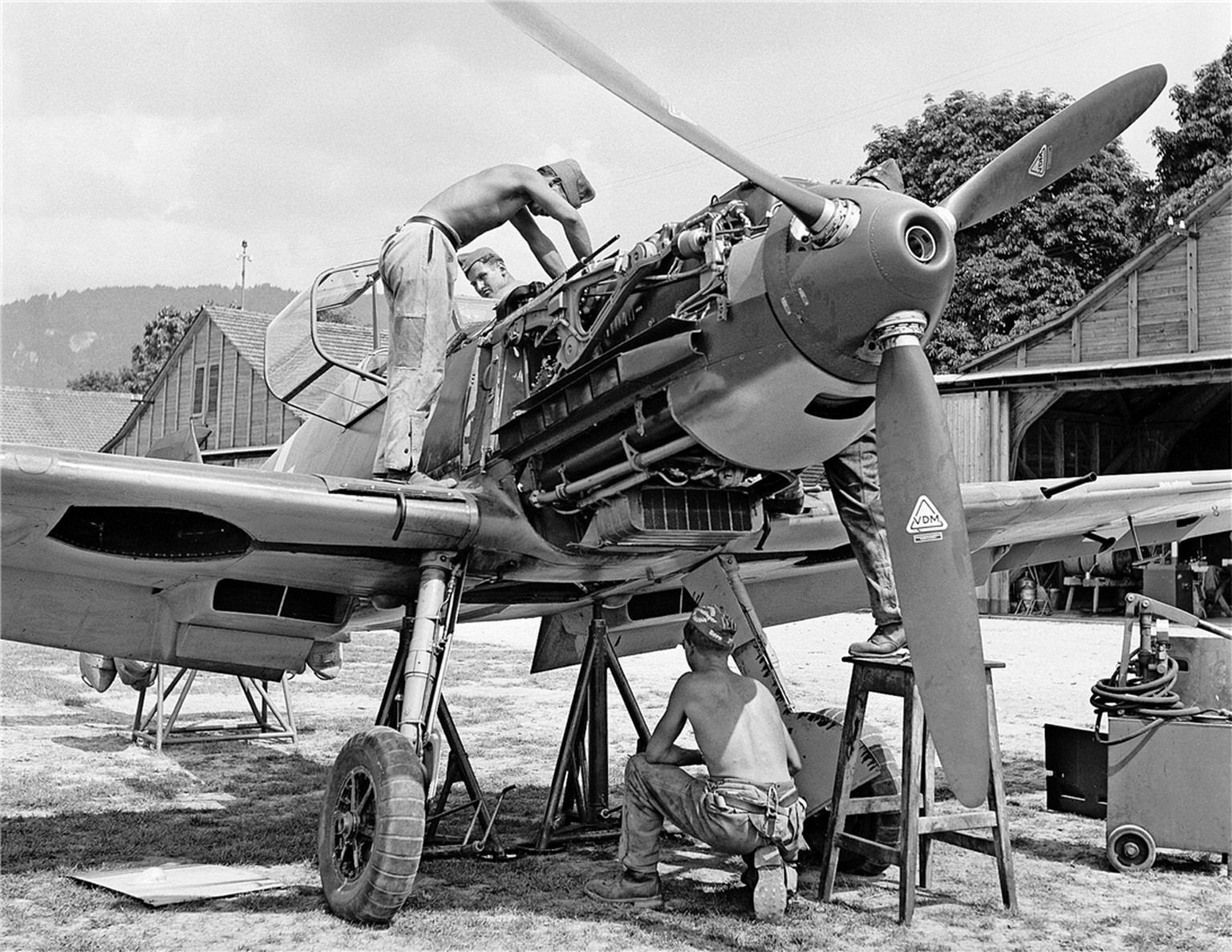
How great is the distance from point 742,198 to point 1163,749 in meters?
3.82

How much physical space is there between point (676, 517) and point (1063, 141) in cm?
228

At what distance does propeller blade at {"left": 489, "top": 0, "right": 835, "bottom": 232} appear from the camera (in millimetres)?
4375

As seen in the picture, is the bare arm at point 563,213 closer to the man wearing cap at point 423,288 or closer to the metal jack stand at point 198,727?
the man wearing cap at point 423,288

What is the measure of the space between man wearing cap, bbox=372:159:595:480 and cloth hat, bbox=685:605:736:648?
1.72m

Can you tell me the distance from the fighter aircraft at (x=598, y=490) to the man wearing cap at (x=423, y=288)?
24cm

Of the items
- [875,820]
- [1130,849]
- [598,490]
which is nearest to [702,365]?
[598,490]

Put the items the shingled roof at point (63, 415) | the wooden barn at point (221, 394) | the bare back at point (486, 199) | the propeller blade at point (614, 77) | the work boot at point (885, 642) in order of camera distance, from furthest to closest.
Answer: the shingled roof at point (63, 415) → the wooden barn at point (221, 394) → the bare back at point (486, 199) → the work boot at point (885, 642) → the propeller blade at point (614, 77)

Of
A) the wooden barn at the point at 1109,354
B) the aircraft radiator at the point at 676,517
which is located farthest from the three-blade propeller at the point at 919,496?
the wooden barn at the point at 1109,354

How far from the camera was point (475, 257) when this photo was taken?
7984mm

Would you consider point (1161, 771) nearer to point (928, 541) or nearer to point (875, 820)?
point (875, 820)

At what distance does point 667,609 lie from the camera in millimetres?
8312

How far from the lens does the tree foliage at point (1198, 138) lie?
34.3 metres

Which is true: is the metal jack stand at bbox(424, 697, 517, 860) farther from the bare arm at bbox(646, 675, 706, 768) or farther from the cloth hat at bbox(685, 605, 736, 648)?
the cloth hat at bbox(685, 605, 736, 648)

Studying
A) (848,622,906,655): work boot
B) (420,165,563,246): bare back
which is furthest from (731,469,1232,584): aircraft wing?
(420,165,563,246): bare back
